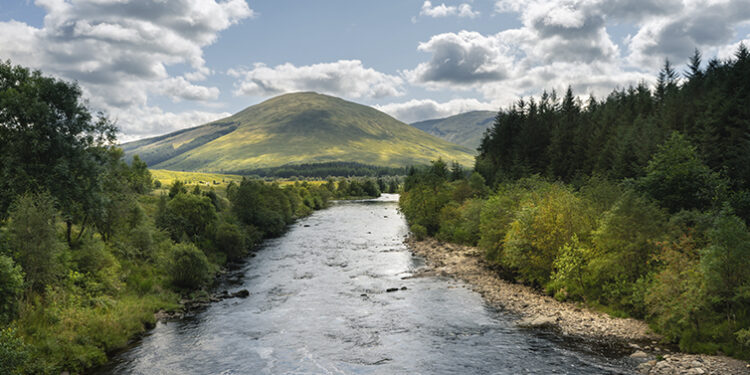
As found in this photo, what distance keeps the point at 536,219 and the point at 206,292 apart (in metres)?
36.1

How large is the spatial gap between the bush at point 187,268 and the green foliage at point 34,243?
48.4 ft

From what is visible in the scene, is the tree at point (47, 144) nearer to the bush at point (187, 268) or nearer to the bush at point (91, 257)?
the bush at point (91, 257)

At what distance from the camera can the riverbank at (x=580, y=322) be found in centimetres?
2395

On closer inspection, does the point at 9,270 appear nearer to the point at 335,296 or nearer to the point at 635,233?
the point at 335,296

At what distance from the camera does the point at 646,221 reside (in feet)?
113

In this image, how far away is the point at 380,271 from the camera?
2200 inches

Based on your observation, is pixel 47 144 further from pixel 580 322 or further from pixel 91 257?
pixel 580 322

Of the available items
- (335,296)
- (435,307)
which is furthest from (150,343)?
(435,307)

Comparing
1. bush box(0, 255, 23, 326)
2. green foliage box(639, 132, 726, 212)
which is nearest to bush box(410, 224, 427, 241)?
green foliage box(639, 132, 726, 212)

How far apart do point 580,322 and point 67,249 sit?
4255 cm

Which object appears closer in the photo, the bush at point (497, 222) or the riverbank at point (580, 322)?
the riverbank at point (580, 322)

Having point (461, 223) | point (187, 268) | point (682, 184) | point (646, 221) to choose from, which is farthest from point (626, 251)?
point (187, 268)

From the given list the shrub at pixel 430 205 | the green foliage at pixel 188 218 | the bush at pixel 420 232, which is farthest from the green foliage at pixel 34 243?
the shrub at pixel 430 205

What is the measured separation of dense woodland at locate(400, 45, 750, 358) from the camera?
86.0 ft
